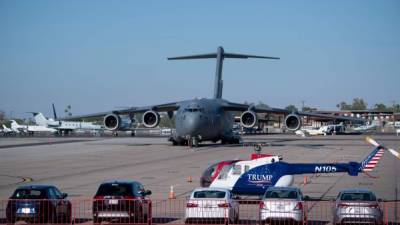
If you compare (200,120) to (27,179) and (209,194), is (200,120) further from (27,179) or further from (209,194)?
(209,194)

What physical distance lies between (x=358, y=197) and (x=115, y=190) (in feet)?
21.4

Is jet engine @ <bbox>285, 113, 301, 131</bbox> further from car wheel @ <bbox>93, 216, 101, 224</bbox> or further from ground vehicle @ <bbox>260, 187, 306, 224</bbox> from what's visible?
car wheel @ <bbox>93, 216, 101, 224</bbox>

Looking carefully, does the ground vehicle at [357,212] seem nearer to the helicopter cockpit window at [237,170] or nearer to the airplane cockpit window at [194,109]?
the helicopter cockpit window at [237,170]

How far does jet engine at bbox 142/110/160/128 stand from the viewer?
6380 centimetres

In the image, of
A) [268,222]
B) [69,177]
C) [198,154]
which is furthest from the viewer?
[198,154]

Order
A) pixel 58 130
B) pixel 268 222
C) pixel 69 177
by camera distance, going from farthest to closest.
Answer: pixel 58 130
pixel 69 177
pixel 268 222

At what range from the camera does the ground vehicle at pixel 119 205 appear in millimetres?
18203

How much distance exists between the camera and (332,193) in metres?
26.5

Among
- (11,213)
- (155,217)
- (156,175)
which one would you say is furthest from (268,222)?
(156,175)

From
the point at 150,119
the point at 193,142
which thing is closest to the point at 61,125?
the point at 150,119

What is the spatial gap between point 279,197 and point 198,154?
3312cm

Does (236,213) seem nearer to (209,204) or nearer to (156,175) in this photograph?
(209,204)

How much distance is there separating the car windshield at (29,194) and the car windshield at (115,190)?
1.48 metres

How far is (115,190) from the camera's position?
760 inches
